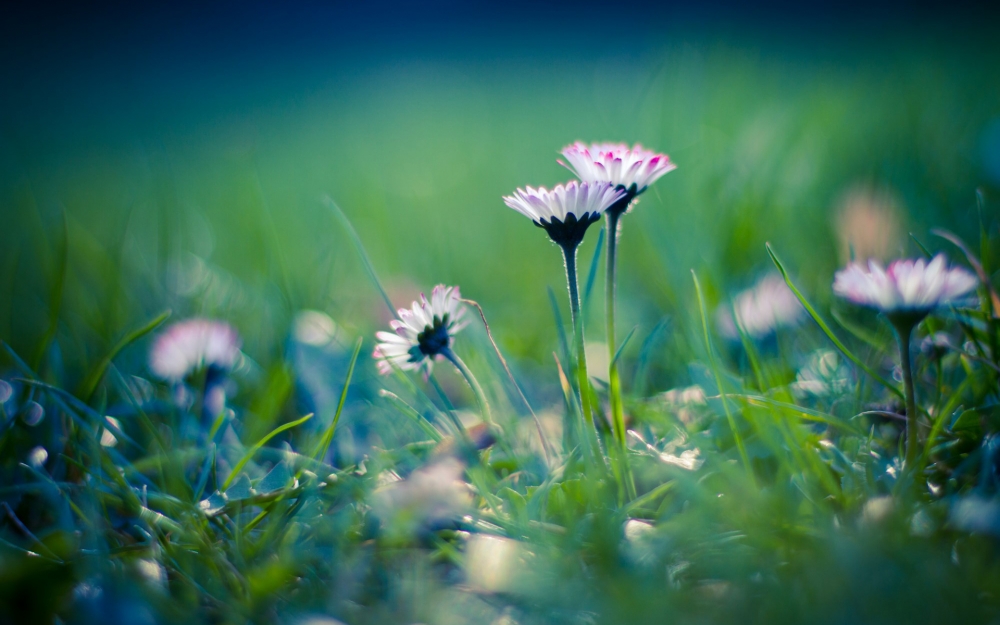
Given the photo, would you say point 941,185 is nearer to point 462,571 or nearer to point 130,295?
point 462,571

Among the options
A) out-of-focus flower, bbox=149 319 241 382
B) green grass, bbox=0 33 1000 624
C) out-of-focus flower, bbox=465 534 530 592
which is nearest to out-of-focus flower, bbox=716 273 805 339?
green grass, bbox=0 33 1000 624

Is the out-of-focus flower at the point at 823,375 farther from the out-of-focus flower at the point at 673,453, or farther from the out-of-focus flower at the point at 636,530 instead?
the out-of-focus flower at the point at 636,530

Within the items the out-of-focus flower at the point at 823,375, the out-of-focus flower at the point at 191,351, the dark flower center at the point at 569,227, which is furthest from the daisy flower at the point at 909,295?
the out-of-focus flower at the point at 191,351

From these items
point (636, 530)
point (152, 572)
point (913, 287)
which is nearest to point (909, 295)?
point (913, 287)

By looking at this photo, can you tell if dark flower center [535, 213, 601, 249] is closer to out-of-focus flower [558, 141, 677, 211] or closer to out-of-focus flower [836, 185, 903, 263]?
out-of-focus flower [558, 141, 677, 211]

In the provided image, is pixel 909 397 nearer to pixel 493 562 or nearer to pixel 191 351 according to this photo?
pixel 493 562
